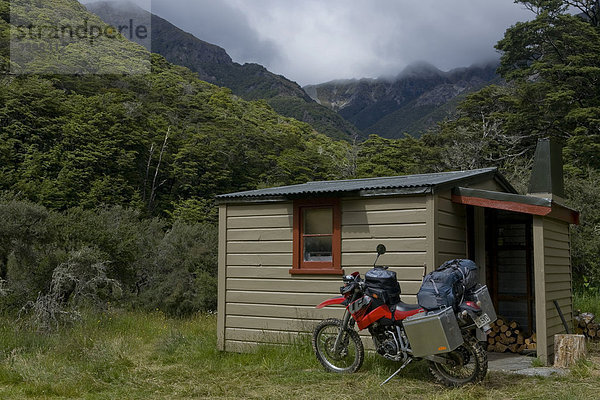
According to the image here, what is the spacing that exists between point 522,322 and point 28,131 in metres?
27.1

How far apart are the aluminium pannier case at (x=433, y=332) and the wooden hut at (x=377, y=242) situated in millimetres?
1250

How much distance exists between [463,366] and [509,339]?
10.3 feet

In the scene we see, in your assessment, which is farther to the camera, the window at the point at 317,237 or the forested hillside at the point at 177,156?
the forested hillside at the point at 177,156

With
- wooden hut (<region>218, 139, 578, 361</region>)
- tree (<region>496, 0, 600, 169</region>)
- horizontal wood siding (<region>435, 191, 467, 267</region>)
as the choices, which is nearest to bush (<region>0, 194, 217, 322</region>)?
wooden hut (<region>218, 139, 578, 361</region>)

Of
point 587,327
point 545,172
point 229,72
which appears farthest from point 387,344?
point 229,72

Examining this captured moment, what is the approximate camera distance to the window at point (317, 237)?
8.02m

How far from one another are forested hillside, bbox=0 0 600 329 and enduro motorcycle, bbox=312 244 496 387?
21.5ft

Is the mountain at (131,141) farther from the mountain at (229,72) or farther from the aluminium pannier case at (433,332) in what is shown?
the aluminium pannier case at (433,332)

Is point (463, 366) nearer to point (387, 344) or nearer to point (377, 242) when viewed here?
point (387, 344)

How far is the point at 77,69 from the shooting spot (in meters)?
38.1

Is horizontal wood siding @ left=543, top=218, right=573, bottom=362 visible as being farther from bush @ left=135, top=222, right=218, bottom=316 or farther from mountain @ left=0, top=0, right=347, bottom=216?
mountain @ left=0, top=0, right=347, bottom=216

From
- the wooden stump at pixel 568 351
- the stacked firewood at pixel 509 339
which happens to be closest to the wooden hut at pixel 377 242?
the wooden stump at pixel 568 351

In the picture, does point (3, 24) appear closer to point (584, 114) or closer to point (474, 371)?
point (584, 114)

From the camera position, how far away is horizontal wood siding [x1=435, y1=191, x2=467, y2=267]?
744 cm
